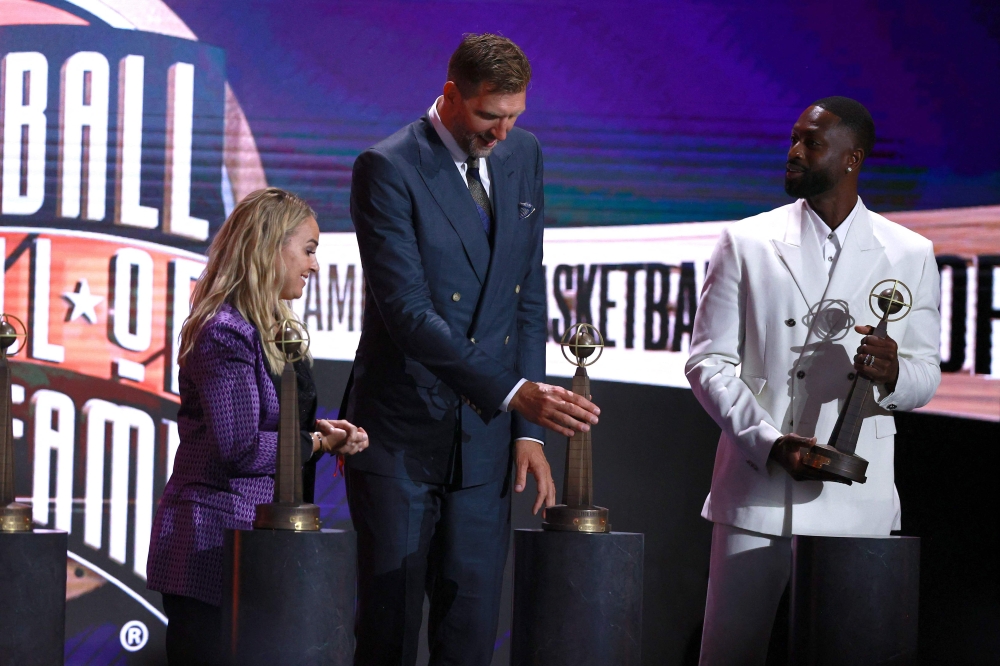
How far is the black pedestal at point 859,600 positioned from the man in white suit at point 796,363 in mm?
320

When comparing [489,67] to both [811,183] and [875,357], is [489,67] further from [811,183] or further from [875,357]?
→ [875,357]

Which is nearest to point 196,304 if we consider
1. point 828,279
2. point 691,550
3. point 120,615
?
point 828,279

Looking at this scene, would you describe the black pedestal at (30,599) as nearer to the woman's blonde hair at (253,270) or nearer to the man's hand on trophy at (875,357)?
the woman's blonde hair at (253,270)

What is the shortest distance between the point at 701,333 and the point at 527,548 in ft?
2.91

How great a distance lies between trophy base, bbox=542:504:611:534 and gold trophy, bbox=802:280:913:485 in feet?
1.87

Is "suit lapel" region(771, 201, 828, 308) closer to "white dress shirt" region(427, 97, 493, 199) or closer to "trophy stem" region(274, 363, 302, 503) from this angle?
"white dress shirt" region(427, 97, 493, 199)

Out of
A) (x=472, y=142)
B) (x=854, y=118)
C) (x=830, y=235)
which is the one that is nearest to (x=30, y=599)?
(x=472, y=142)

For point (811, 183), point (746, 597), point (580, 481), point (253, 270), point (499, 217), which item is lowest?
point (746, 597)

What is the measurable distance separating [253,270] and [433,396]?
455mm

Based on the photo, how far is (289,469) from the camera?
1.89 m

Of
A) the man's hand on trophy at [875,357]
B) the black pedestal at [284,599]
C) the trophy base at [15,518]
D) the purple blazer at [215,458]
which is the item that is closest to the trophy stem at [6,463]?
the trophy base at [15,518]

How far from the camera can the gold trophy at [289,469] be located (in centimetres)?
182

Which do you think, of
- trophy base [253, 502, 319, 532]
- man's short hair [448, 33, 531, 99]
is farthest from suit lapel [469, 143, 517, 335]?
trophy base [253, 502, 319, 532]

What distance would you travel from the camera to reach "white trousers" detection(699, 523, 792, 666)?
2445 mm
